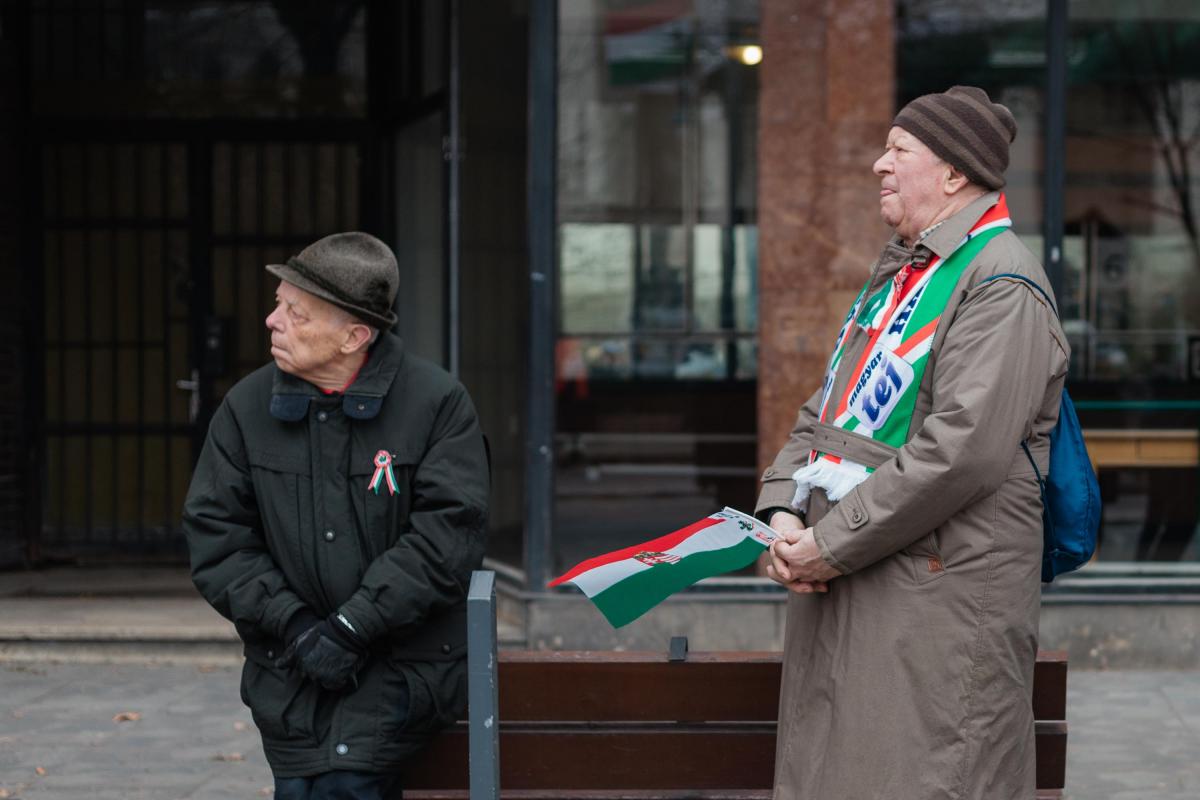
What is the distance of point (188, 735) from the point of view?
6.28 m

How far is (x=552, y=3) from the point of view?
7.41 meters

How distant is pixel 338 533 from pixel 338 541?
2 cm

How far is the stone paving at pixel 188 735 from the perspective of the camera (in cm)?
556

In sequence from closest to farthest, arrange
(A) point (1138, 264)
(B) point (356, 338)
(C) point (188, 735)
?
(B) point (356, 338) < (C) point (188, 735) < (A) point (1138, 264)

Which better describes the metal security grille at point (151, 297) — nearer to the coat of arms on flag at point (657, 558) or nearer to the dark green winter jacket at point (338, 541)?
the dark green winter jacket at point (338, 541)

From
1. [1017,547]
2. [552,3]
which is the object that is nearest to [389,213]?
[552,3]

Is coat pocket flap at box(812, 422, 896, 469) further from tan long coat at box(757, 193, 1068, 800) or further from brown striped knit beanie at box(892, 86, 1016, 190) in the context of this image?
brown striped knit beanie at box(892, 86, 1016, 190)

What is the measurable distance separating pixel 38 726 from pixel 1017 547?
4.61 m

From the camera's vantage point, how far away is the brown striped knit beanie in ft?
10.3

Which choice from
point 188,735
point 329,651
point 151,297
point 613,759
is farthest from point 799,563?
point 151,297

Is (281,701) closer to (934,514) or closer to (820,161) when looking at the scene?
(934,514)

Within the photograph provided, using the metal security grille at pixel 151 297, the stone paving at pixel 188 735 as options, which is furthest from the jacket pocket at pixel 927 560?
the metal security grille at pixel 151 297

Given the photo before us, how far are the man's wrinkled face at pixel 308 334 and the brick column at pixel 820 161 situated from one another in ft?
14.0

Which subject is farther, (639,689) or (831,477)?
(639,689)
